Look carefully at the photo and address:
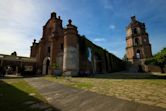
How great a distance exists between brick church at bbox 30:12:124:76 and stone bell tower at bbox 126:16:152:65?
50.5ft

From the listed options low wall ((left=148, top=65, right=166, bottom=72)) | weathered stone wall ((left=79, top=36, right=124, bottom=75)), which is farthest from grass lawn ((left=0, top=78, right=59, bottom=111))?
low wall ((left=148, top=65, right=166, bottom=72))

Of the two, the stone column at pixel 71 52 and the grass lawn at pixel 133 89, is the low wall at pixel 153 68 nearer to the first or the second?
the stone column at pixel 71 52

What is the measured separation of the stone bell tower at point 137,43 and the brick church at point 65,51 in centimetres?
1539

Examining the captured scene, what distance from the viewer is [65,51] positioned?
20.5 m

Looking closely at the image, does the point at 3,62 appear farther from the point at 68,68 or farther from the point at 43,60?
the point at 68,68

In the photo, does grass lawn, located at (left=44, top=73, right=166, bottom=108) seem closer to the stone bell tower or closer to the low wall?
the low wall

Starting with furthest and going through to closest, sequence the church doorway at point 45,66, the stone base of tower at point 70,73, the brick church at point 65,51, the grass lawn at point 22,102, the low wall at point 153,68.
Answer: the low wall at point 153,68
the church doorway at point 45,66
the brick church at point 65,51
the stone base of tower at point 70,73
the grass lawn at point 22,102

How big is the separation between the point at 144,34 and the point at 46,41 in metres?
32.0

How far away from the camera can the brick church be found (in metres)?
20.2

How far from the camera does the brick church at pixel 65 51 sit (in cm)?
2023

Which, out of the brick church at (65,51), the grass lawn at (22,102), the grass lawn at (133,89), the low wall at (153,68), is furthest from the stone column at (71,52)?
the low wall at (153,68)

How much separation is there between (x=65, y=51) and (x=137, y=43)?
29319mm

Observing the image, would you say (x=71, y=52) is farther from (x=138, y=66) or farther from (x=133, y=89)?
(x=138, y=66)

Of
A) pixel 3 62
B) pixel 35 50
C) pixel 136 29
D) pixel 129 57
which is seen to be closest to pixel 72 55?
pixel 35 50
